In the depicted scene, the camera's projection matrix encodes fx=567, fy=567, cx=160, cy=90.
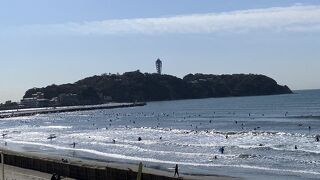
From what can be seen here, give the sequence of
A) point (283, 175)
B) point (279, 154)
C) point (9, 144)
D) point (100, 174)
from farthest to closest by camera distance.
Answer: point (9, 144) → point (279, 154) → point (283, 175) → point (100, 174)

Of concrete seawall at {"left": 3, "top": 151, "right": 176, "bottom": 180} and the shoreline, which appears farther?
the shoreline

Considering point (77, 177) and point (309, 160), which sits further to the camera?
point (309, 160)

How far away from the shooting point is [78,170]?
1519 inches

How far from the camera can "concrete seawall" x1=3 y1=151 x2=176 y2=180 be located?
3406 cm

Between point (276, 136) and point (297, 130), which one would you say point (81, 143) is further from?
point (297, 130)

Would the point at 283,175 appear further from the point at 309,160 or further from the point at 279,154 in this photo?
the point at 279,154

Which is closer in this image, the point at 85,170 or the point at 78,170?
the point at 85,170

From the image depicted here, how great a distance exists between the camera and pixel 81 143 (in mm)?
75875

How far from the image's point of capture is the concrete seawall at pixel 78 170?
34062 mm

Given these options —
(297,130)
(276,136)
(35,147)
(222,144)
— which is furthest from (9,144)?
(297,130)

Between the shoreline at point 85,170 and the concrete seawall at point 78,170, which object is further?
the shoreline at point 85,170

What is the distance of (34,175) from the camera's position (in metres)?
41.0

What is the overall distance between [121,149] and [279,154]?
1935 centimetres

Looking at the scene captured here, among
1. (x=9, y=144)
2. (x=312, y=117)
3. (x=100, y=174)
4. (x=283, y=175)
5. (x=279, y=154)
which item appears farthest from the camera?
(x=312, y=117)
